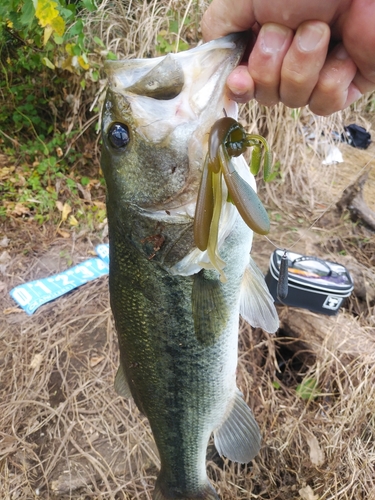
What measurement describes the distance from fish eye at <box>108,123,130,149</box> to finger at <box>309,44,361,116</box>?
0.56 meters

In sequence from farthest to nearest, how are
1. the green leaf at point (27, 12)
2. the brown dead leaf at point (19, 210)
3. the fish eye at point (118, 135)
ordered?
the brown dead leaf at point (19, 210) → the green leaf at point (27, 12) → the fish eye at point (118, 135)

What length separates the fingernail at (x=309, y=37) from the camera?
92 centimetres

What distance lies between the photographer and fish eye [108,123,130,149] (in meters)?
1.11

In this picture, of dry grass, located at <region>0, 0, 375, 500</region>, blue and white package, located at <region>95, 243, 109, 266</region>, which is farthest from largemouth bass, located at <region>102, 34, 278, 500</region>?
blue and white package, located at <region>95, 243, 109, 266</region>

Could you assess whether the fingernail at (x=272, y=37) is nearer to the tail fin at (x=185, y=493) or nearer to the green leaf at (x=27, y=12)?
the tail fin at (x=185, y=493)

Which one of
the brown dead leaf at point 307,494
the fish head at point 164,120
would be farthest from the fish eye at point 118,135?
the brown dead leaf at point 307,494

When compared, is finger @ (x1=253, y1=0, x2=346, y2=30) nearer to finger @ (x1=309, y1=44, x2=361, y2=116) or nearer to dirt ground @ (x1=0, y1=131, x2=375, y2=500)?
finger @ (x1=309, y1=44, x2=361, y2=116)

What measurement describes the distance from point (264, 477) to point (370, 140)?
547cm

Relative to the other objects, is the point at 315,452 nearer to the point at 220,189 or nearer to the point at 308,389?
the point at 308,389

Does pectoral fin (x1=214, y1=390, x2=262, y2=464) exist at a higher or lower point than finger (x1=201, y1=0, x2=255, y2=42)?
lower

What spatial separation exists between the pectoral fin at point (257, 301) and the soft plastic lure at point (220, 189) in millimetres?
424

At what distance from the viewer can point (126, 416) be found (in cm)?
256

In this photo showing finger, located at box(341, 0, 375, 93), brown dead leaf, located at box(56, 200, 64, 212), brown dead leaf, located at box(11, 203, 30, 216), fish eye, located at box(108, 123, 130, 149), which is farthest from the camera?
brown dead leaf, located at box(56, 200, 64, 212)

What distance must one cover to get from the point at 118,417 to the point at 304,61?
241 centimetres
